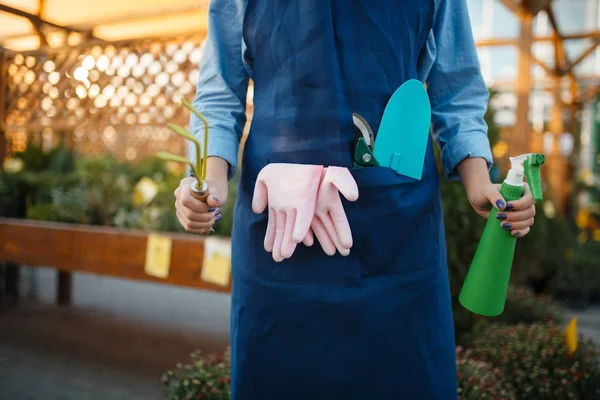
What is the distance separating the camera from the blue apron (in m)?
0.87

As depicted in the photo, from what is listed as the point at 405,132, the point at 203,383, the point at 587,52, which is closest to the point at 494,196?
the point at 405,132

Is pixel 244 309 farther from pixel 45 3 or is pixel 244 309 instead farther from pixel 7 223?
pixel 45 3

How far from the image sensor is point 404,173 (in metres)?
0.89

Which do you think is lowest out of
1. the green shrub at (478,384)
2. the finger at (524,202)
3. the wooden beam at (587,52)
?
A: the green shrub at (478,384)

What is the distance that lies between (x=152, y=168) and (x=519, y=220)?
13.2 feet

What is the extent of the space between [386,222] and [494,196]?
18cm

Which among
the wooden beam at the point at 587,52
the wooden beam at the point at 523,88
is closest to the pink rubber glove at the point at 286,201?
the wooden beam at the point at 523,88

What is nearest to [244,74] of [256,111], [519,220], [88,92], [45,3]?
[256,111]

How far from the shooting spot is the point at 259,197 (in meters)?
0.84

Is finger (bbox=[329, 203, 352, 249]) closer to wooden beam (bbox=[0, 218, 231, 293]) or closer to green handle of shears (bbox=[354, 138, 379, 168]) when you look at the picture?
green handle of shears (bbox=[354, 138, 379, 168])

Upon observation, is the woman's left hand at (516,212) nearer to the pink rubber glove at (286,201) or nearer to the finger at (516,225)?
the finger at (516,225)

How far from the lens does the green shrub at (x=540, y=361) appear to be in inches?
81.3

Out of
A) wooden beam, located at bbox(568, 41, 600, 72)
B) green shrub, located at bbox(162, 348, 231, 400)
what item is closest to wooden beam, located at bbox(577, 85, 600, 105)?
wooden beam, located at bbox(568, 41, 600, 72)

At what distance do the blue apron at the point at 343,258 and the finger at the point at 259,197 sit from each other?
5 cm
